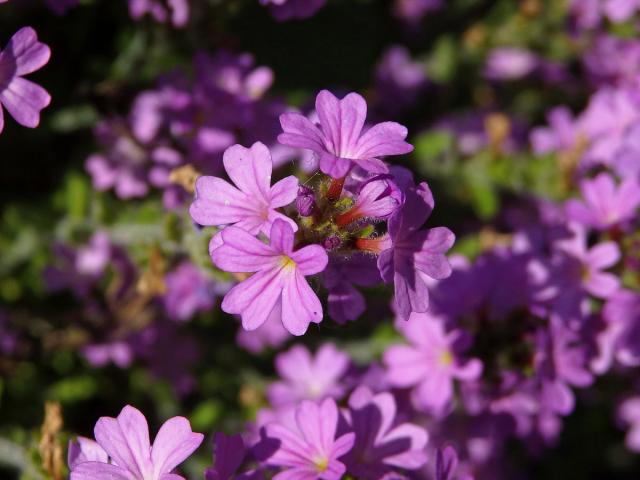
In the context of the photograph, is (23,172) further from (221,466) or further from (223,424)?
(221,466)

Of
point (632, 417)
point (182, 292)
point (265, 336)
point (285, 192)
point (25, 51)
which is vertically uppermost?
point (25, 51)

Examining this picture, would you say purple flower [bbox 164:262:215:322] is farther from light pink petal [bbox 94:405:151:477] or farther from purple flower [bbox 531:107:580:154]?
purple flower [bbox 531:107:580:154]

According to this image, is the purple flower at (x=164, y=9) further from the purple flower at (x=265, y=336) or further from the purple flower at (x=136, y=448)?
the purple flower at (x=136, y=448)

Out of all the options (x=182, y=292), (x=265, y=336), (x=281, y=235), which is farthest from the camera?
(x=265, y=336)

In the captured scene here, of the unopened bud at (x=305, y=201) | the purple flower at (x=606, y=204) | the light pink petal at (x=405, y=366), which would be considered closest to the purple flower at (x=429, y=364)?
the light pink petal at (x=405, y=366)

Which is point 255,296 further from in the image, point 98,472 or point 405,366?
point 405,366

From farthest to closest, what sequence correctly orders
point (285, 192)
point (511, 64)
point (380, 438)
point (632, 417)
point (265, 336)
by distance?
point (511, 64) → point (632, 417) → point (265, 336) → point (380, 438) → point (285, 192)

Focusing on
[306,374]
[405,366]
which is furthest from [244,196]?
[306,374]
